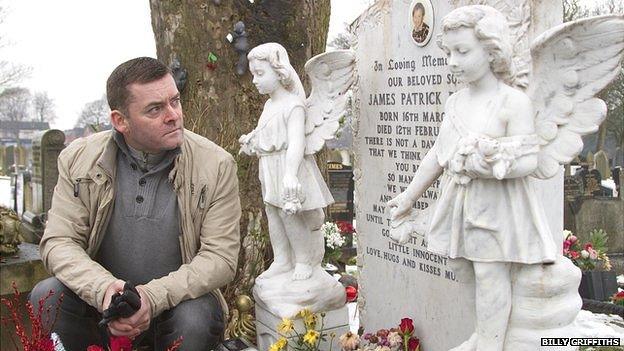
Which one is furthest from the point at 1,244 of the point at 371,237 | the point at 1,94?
the point at 1,94

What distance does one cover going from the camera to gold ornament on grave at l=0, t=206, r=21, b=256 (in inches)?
209

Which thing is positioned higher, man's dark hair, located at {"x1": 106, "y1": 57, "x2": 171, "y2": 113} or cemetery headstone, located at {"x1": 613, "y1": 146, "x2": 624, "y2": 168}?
man's dark hair, located at {"x1": 106, "y1": 57, "x2": 171, "y2": 113}

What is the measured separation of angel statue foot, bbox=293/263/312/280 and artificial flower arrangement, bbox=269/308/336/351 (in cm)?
24

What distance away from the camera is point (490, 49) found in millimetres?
2787

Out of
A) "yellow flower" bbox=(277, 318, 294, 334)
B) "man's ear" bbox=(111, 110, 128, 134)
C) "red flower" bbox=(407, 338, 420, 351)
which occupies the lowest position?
"red flower" bbox=(407, 338, 420, 351)


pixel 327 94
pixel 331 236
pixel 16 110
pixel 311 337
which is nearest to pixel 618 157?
pixel 331 236

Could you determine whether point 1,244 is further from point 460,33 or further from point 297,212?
point 460,33

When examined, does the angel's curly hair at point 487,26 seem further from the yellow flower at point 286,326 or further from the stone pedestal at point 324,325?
the stone pedestal at point 324,325

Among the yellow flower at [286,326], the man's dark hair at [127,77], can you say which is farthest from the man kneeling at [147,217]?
the yellow flower at [286,326]

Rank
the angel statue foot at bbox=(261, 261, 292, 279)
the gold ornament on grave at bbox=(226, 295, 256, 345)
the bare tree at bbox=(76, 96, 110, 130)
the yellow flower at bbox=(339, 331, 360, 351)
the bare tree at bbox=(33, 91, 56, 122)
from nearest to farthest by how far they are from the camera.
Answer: the yellow flower at bbox=(339, 331, 360, 351) < the angel statue foot at bbox=(261, 261, 292, 279) < the gold ornament on grave at bbox=(226, 295, 256, 345) < the bare tree at bbox=(76, 96, 110, 130) < the bare tree at bbox=(33, 91, 56, 122)

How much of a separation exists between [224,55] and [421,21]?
109 inches

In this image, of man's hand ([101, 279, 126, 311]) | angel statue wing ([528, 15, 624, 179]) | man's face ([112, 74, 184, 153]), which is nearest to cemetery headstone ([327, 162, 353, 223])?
man's face ([112, 74, 184, 153])

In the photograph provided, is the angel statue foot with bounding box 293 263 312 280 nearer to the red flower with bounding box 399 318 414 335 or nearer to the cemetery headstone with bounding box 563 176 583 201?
the red flower with bounding box 399 318 414 335

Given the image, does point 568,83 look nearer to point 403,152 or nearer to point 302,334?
point 403,152
